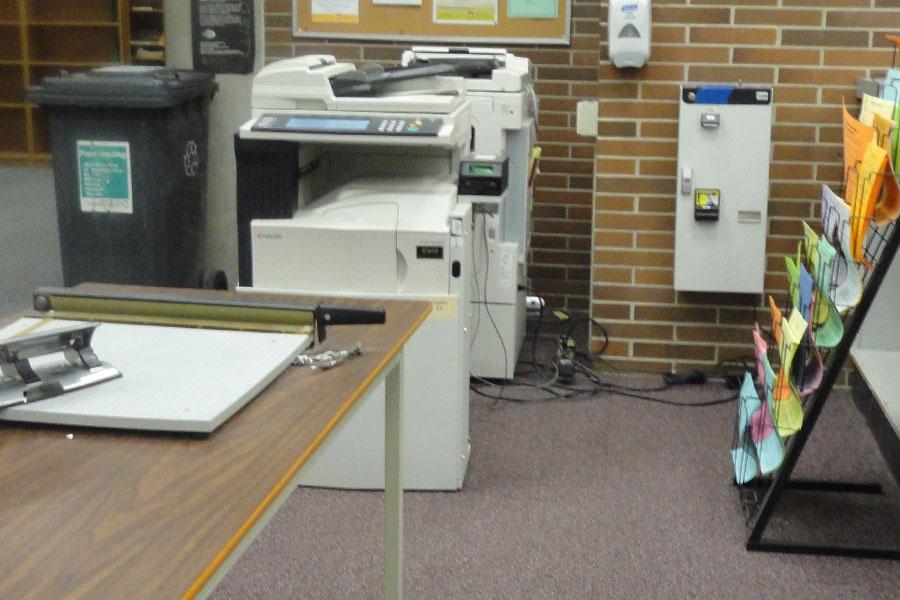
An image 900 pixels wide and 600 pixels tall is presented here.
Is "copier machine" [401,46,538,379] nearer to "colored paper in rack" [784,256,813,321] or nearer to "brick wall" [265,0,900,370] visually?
"brick wall" [265,0,900,370]

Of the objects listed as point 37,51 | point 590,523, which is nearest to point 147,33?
point 37,51

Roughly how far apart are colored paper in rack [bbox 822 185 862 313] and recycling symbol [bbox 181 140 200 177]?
256 centimetres

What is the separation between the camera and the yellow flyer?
4.54 meters

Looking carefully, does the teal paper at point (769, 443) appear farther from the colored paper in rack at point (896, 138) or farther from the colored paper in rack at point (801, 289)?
the colored paper in rack at point (896, 138)

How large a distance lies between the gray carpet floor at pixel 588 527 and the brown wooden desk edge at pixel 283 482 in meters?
1.07

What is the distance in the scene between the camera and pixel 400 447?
210 centimetres

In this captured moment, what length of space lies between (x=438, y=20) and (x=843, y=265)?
2.46 metres

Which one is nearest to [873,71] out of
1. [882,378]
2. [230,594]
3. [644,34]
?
[644,34]

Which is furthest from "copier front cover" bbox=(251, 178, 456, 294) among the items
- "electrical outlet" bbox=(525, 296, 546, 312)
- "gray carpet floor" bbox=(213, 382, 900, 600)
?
"electrical outlet" bbox=(525, 296, 546, 312)

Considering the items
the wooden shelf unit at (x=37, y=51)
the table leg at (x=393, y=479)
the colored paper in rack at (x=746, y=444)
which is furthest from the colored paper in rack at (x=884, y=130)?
the wooden shelf unit at (x=37, y=51)

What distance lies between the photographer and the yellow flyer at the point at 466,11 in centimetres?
454

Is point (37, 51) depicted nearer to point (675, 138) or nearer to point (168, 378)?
point (675, 138)

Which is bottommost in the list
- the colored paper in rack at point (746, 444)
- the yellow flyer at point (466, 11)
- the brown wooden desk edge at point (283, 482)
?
the colored paper in rack at point (746, 444)

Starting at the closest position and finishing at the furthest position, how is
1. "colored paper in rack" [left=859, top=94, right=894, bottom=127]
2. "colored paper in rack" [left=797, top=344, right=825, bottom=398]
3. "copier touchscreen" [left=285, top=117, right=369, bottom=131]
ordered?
1. "colored paper in rack" [left=859, top=94, right=894, bottom=127]
2. "colored paper in rack" [left=797, top=344, right=825, bottom=398]
3. "copier touchscreen" [left=285, top=117, right=369, bottom=131]
